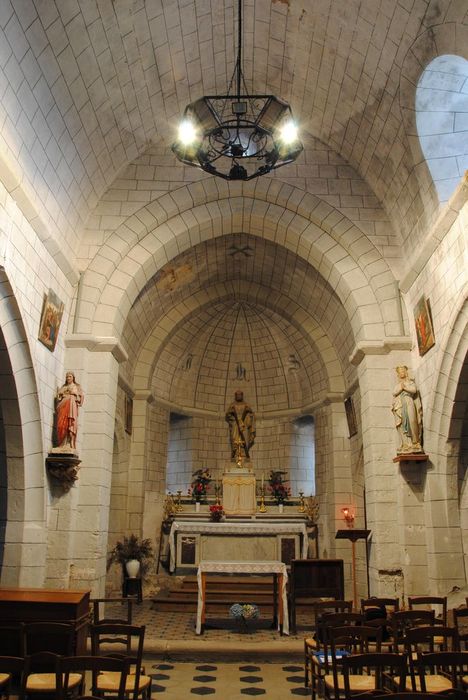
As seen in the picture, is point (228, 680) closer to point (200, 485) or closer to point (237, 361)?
point (200, 485)

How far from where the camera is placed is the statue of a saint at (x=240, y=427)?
14352mm

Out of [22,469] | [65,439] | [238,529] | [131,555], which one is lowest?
[131,555]

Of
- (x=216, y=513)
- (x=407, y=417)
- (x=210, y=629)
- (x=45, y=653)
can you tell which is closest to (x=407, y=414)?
(x=407, y=417)

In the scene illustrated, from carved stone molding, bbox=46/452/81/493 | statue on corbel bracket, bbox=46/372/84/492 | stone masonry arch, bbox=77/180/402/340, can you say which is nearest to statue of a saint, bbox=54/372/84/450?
statue on corbel bracket, bbox=46/372/84/492

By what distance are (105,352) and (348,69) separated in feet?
19.7

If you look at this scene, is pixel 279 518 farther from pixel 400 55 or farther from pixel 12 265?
pixel 400 55

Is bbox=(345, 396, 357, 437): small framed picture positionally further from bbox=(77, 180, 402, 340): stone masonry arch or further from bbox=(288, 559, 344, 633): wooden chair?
bbox=(288, 559, 344, 633): wooden chair

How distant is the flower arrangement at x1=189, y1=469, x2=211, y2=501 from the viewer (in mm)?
13682

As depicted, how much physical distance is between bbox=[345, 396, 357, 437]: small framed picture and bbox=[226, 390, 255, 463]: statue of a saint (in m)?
2.83

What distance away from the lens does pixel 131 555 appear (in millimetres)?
11508

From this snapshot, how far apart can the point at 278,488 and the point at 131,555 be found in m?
3.86

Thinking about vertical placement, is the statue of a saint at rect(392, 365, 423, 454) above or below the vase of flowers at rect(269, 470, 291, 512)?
above

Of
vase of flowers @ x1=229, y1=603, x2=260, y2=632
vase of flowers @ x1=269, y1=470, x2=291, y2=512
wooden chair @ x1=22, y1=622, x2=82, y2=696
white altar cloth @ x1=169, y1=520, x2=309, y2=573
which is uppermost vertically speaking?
vase of flowers @ x1=269, y1=470, x2=291, y2=512

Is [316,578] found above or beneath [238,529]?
beneath
